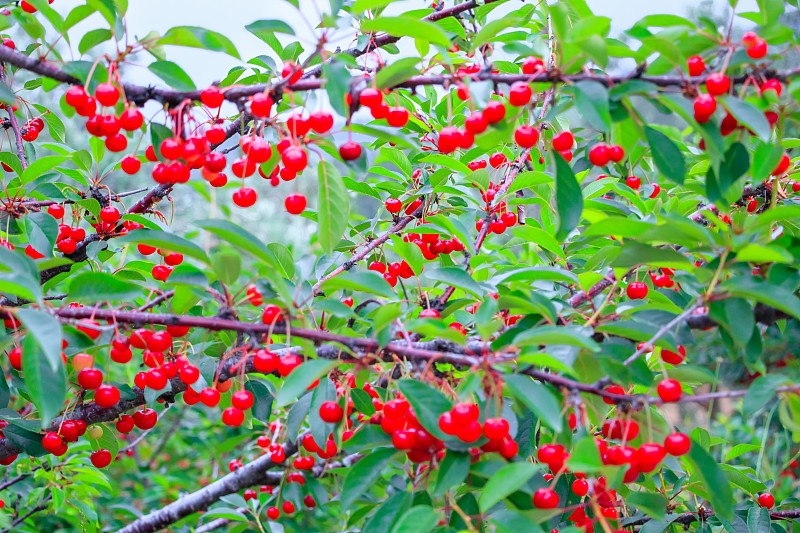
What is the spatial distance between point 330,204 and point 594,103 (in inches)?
21.7

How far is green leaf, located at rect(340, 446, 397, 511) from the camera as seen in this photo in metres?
1.14

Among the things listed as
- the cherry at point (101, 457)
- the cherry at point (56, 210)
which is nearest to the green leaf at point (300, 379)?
the cherry at point (101, 457)

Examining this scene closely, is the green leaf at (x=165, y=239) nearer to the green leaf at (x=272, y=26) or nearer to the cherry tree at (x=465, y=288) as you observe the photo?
the cherry tree at (x=465, y=288)

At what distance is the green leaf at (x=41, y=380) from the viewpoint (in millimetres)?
1024

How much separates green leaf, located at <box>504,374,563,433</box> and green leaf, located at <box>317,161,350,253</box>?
0.49 m

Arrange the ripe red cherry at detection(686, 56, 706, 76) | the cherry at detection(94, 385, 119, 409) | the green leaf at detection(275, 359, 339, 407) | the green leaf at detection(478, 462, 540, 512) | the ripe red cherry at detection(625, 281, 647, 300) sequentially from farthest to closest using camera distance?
1. the ripe red cherry at detection(625, 281, 647, 300)
2. the cherry at detection(94, 385, 119, 409)
3. the ripe red cherry at detection(686, 56, 706, 76)
4. the green leaf at detection(275, 359, 339, 407)
5. the green leaf at detection(478, 462, 540, 512)

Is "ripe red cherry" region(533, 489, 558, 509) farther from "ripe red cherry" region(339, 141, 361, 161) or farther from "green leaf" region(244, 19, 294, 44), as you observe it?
"green leaf" region(244, 19, 294, 44)

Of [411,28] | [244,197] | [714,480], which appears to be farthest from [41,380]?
[714,480]

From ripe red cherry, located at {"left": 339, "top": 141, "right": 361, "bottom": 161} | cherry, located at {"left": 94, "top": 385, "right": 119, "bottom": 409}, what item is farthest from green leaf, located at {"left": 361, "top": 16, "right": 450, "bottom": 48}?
cherry, located at {"left": 94, "top": 385, "right": 119, "bottom": 409}

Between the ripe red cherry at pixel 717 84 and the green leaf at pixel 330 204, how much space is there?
706mm

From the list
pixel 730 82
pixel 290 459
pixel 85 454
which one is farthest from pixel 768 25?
pixel 85 454

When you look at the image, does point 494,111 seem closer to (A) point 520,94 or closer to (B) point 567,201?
(A) point 520,94

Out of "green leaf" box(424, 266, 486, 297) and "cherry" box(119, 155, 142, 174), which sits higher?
"cherry" box(119, 155, 142, 174)

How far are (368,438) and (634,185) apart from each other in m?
1.57
